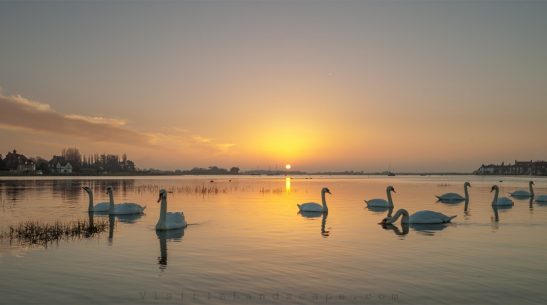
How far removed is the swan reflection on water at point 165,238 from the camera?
1457cm

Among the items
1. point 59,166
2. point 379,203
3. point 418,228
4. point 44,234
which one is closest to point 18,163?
point 59,166

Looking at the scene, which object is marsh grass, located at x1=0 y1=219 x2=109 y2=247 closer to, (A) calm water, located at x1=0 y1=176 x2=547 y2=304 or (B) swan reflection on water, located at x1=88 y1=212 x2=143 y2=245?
(A) calm water, located at x1=0 y1=176 x2=547 y2=304

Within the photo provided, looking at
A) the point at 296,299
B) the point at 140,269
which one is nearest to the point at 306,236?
the point at 140,269

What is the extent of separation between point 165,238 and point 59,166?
172435mm

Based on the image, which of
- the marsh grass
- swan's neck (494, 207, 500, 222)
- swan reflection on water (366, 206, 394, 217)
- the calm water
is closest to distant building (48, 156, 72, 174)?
swan reflection on water (366, 206, 394, 217)

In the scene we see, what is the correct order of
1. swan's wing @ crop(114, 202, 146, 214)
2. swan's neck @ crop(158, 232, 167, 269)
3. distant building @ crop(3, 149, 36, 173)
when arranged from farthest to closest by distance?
distant building @ crop(3, 149, 36, 173) → swan's wing @ crop(114, 202, 146, 214) → swan's neck @ crop(158, 232, 167, 269)

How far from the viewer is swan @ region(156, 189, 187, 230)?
21.1 m

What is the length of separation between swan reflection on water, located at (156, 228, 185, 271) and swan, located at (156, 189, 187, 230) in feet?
0.67

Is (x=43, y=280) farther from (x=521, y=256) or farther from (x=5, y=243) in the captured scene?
(x=521, y=256)

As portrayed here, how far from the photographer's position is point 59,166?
6914 inches

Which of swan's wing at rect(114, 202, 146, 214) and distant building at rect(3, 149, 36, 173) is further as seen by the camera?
distant building at rect(3, 149, 36, 173)

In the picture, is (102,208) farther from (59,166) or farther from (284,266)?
(59,166)

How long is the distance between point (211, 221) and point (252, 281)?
1424 cm

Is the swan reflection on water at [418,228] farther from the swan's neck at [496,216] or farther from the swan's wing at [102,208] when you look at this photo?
the swan's wing at [102,208]
